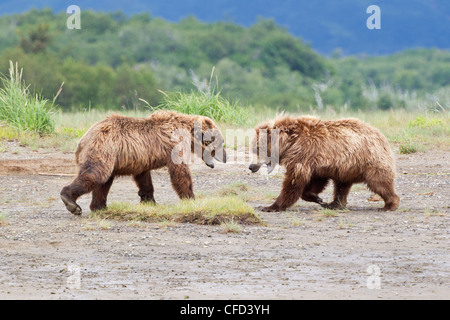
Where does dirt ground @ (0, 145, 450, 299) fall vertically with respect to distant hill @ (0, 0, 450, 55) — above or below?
below

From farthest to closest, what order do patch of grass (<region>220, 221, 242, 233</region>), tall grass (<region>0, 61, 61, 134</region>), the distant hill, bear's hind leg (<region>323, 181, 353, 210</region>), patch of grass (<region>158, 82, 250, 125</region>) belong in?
the distant hill < patch of grass (<region>158, 82, 250, 125</region>) < tall grass (<region>0, 61, 61, 134</region>) < bear's hind leg (<region>323, 181, 353, 210</region>) < patch of grass (<region>220, 221, 242, 233</region>)

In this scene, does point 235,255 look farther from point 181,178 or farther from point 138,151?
point 138,151

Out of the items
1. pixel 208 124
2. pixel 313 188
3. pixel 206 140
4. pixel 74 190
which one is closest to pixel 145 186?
pixel 206 140

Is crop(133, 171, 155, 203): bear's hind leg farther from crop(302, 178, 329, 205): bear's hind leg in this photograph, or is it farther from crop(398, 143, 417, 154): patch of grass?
crop(398, 143, 417, 154): patch of grass

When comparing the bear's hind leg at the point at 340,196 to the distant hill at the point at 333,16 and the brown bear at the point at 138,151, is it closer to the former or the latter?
the brown bear at the point at 138,151

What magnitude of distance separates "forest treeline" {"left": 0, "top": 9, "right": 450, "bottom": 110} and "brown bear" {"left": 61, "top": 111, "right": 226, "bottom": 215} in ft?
Answer: 92.4

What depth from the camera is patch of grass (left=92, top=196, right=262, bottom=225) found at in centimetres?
927

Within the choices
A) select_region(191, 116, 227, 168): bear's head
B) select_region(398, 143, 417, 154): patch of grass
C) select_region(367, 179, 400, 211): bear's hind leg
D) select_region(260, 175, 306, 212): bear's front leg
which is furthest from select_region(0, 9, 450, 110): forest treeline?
select_region(367, 179, 400, 211): bear's hind leg

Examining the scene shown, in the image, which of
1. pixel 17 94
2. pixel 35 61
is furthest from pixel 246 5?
pixel 17 94

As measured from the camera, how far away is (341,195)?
10523 millimetres

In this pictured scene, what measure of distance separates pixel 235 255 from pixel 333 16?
164119 mm
